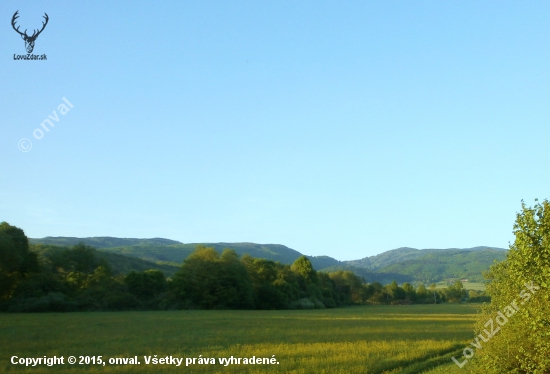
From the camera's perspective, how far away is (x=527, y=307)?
13.6 metres

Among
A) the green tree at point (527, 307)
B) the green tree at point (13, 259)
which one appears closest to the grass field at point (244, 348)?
the green tree at point (527, 307)

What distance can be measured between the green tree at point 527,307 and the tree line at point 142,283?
61.7m

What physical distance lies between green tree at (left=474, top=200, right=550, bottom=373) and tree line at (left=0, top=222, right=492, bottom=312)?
61.7 m

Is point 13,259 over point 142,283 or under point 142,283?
over

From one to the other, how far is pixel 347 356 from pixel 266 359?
157 inches

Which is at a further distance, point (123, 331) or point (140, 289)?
point (140, 289)

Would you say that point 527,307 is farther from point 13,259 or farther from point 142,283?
point 142,283

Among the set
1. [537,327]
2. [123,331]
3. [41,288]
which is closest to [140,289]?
[41,288]

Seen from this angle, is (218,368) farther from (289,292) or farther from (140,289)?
(289,292)

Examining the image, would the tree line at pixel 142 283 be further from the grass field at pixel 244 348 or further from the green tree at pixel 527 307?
the green tree at pixel 527 307

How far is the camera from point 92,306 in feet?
226

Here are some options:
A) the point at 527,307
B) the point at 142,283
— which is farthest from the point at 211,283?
the point at 527,307

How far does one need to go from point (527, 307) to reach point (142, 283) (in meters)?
72.7

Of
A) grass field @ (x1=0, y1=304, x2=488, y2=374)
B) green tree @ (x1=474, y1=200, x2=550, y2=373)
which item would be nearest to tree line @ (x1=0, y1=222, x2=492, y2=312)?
grass field @ (x1=0, y1=304, x2=488, y2=374)
